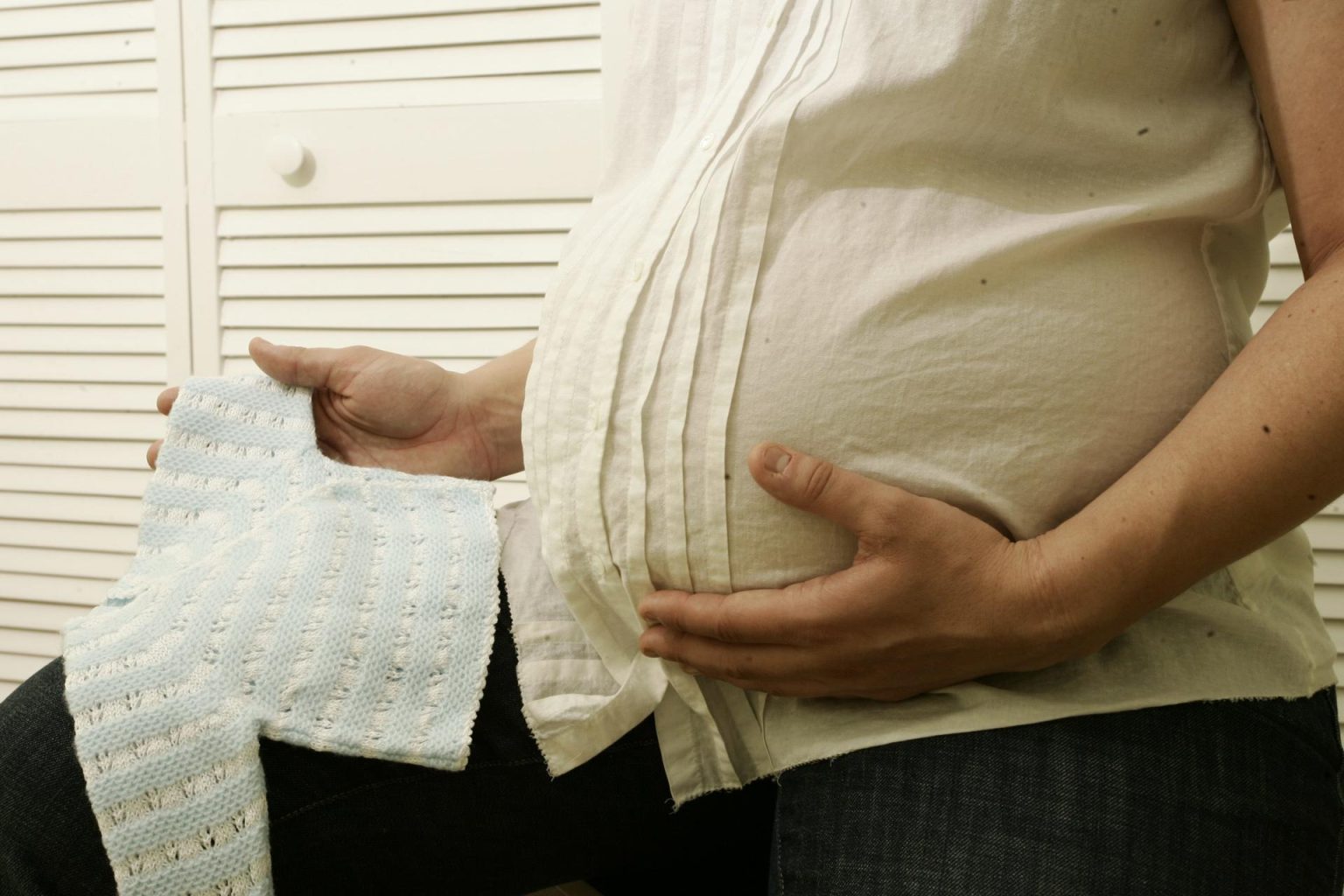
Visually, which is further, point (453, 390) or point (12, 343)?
point (12, 343)

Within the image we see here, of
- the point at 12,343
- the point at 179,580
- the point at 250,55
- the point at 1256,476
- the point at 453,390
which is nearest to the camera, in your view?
the point at 1256,476

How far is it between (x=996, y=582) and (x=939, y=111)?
226 millimetres

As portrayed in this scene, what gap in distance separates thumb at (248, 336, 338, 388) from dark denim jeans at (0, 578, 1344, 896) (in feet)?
0.72

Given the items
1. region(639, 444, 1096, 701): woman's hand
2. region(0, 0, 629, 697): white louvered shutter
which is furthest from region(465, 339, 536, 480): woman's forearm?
region(0, 0, 629, 697): white louvered shutter

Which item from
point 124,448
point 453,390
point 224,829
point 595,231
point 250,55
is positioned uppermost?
point 250,55

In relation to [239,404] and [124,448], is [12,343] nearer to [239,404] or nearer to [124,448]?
[124,448]

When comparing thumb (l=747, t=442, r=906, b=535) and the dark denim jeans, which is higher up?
thumb (l=747, t=442, r=906, b=535)

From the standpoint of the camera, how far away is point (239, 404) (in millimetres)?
627

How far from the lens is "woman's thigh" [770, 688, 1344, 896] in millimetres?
434

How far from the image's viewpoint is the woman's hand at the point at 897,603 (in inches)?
17.0

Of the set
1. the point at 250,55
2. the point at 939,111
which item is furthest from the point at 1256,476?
the point at 250,55

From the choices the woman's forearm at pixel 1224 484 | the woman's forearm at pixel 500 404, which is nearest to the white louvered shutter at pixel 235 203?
the woman's forearm at pixel 500 404

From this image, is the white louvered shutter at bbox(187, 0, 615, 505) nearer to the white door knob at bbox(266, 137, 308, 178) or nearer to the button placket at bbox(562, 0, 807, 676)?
the white door knob at bbox(266, 137, 308, 178)

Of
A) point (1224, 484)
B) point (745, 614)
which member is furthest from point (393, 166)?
point (1224, 484)
